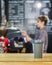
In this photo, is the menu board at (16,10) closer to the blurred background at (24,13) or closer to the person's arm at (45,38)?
the blurred background at (24,13)

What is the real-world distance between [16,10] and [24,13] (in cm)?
13

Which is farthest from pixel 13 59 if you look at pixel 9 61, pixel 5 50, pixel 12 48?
pixel 12 48

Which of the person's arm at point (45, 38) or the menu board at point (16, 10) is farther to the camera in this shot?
the menu board at point (16, 10)

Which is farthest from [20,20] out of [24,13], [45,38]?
[45,38]

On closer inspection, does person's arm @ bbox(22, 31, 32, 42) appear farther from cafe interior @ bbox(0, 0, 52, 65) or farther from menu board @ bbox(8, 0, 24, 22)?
menu board @ bbox(8, 0, 24, 22)

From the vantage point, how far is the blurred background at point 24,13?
3.07 m

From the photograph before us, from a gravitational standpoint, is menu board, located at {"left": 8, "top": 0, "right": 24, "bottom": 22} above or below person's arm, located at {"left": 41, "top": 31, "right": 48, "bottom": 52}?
above

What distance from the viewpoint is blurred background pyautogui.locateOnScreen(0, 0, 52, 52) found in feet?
10.1

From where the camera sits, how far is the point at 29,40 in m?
3.12

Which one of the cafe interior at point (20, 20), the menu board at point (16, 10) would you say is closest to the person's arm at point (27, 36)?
the cafe interior at point (20, 20)

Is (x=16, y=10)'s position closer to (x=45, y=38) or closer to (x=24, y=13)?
(x=24, y=13)

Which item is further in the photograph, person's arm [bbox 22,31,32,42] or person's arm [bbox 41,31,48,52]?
person's arm [bbox 22,31,32,42]

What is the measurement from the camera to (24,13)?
3109 millimetres

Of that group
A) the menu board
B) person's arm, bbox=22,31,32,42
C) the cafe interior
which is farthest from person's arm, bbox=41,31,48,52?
the menu board
